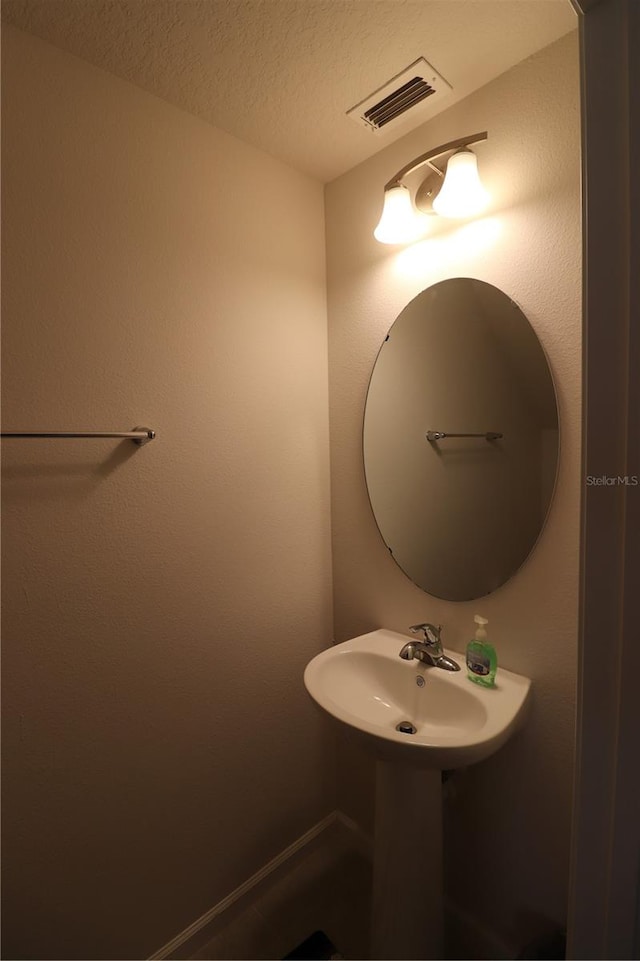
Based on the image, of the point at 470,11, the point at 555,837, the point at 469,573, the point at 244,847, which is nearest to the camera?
the point at 470,11

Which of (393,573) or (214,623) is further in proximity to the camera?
(393,573)

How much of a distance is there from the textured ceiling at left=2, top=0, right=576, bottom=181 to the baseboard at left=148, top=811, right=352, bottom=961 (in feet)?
7.64

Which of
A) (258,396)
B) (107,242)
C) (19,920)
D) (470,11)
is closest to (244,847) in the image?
(19,920)

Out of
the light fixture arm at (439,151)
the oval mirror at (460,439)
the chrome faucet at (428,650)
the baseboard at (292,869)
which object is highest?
the light fixture arm at (439,151)

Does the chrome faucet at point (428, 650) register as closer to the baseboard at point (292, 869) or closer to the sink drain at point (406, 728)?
the sink drain at point (406, 728)

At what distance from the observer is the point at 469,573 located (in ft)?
3.99

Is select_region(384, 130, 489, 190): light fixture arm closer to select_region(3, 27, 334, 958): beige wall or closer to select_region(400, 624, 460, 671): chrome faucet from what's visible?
select_region(3, 27, 334, 958): beige wall

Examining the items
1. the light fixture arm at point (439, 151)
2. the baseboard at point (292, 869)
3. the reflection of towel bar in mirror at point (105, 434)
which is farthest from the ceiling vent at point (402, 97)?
the baseboard at point (292, 869)

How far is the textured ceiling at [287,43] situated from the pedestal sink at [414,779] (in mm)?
1557

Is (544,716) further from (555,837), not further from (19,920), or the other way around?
(19,920)

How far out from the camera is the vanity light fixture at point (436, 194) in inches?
42.9

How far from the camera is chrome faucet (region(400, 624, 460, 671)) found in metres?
1.19

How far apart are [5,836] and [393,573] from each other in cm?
116

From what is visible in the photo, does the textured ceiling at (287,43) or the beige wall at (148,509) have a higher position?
the textured ceiling at (287,43)
